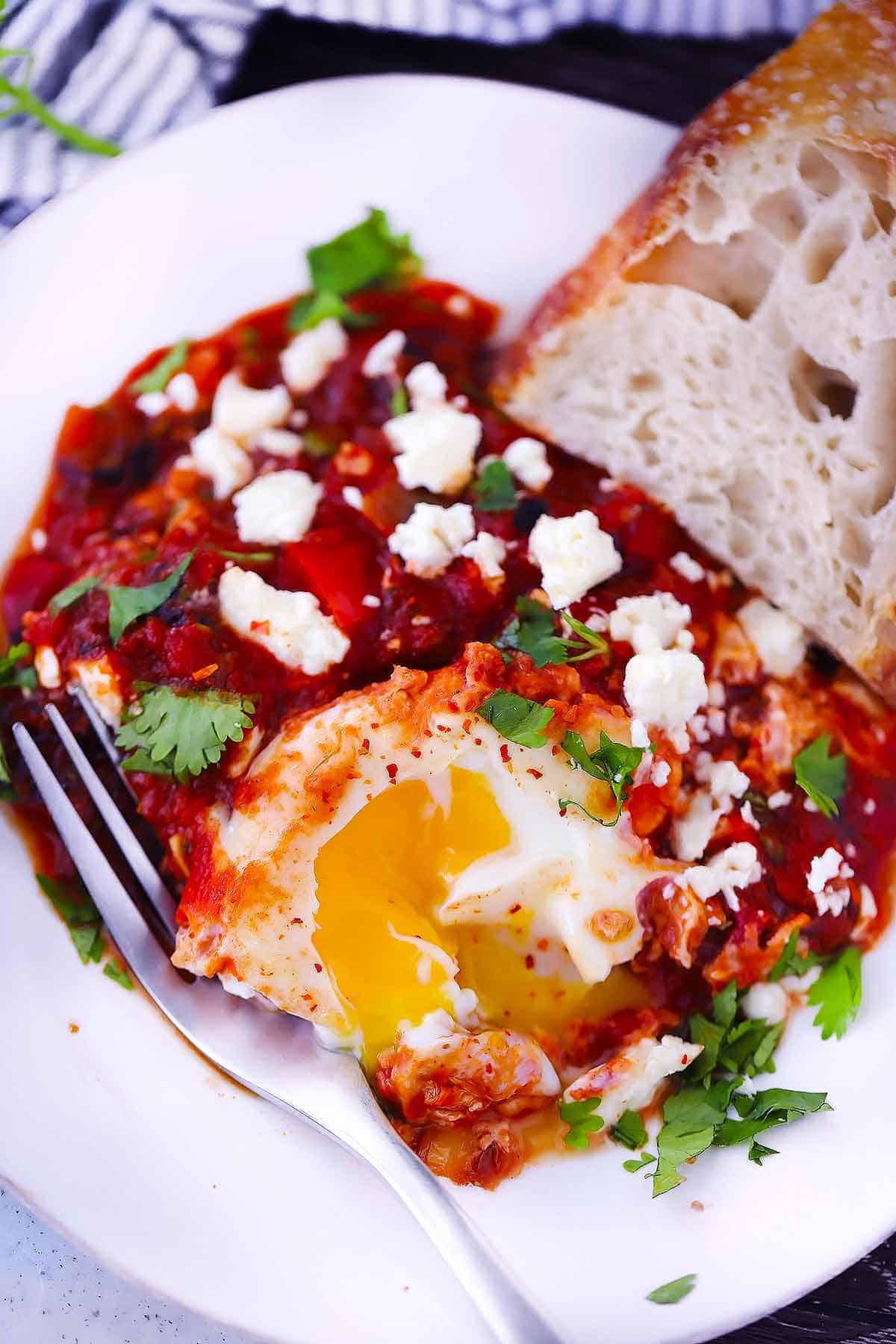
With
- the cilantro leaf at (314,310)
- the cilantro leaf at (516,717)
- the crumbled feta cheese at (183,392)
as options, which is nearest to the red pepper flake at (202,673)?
the cilantro leaf at (516,717)

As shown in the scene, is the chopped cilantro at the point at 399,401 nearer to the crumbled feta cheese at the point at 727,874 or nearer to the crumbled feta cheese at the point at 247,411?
the crumbled feta cheese at the point at 247,411

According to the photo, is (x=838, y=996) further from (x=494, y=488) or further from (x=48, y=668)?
(x=48, y=668)

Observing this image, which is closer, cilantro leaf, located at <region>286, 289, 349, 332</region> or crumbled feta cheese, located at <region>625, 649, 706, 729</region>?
crumbled feta cheese, located at <region>625, 649, 706, 729</region>

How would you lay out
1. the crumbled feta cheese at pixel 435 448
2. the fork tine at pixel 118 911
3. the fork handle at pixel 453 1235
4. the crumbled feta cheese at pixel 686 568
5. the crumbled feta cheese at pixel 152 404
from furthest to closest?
the crumbled feta cheese at pixel 152 404 < the crumbled feta cheese at pixel 686 568 < the crumbled feta cheese at pixel 435 448 < the fork tine at pixel 118 911 < the fork handle at pixel 453 1235

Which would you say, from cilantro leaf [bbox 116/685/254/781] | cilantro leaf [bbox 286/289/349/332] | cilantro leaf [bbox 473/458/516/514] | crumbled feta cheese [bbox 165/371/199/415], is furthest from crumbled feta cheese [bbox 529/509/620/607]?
crumbled feta cheese [bbox 165/371/199/415]

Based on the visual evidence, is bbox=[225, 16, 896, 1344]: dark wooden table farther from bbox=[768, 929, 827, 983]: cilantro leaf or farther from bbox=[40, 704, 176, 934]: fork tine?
bbox=[768, 929, 827, 983]: cilantro leaf

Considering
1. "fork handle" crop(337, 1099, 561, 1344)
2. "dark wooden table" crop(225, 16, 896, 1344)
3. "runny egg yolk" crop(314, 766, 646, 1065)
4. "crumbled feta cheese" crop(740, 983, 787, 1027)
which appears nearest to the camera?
"fork handle" crop(337, 1099, 561, 1344)

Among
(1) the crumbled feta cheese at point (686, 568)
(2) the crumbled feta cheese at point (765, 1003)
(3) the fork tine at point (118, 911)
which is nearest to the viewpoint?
(3) the fork tine at point (118, 911)
